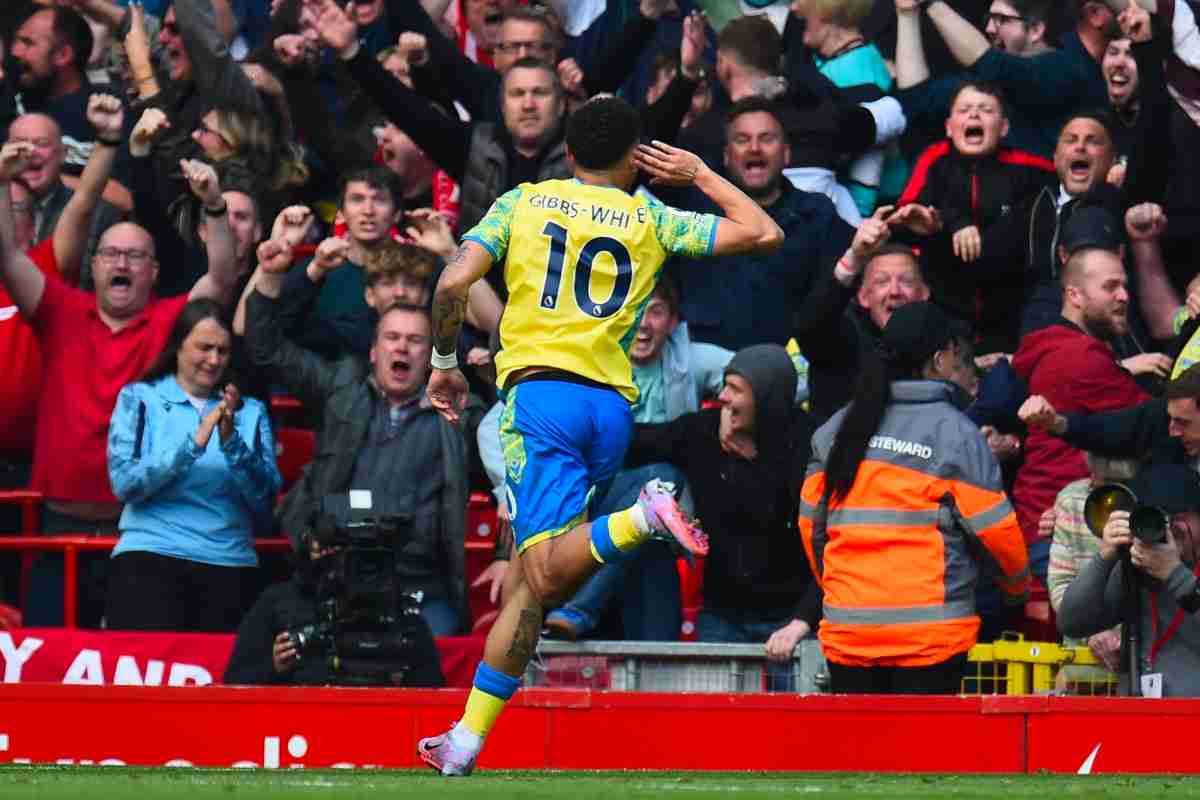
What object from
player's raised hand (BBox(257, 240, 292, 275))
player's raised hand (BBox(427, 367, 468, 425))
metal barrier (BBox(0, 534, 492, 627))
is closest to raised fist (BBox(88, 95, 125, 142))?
player's raised hand (BBox(257, 240, 292, 275))

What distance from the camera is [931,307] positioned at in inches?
370

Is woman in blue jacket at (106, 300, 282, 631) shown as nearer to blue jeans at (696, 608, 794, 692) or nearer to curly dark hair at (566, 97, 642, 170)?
blue jeans at (696, 608, 794, 692)

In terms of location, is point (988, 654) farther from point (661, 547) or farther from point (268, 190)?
point (268, 190)

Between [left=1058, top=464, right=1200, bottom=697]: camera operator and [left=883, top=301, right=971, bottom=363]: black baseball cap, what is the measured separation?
3.28 ft

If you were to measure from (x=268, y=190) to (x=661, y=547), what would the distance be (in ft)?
13.0

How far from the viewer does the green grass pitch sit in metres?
6.68

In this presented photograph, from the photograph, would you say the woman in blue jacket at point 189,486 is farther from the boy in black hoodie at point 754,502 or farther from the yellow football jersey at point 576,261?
the yellow football jersey at point 576,261

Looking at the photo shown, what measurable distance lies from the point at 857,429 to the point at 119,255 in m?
4.23

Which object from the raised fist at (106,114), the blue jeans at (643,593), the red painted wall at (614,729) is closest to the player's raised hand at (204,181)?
the raised fist at (106,114)

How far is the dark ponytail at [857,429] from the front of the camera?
916cm

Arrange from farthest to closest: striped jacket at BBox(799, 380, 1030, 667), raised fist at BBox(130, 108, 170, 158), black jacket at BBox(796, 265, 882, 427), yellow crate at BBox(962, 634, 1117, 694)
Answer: raised fist at BBox(130, 108, 170, 158)
black jacket at BBox(796, 265, 882, 427)
yellow crate at BBox(962, 634, 1117, 694)
striped jacket at BBox(799, 380, 1030, 667)

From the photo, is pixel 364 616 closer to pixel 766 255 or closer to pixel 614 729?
pixel 614 729

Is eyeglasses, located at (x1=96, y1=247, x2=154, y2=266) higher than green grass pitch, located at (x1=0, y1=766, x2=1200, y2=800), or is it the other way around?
eyeglasses, located at (x1=96, y1=247, x2=154, y2=266)

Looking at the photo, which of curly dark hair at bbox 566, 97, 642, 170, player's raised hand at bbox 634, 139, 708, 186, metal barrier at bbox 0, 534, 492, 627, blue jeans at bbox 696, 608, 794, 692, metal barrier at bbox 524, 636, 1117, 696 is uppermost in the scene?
curly dark hair at bbox 566, 97, 642, 170
